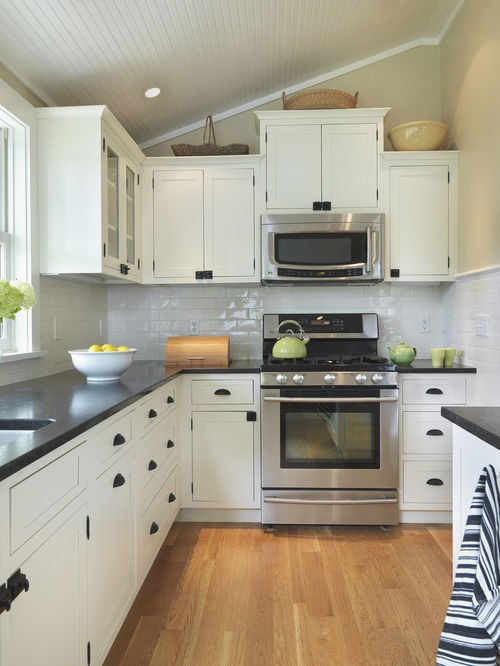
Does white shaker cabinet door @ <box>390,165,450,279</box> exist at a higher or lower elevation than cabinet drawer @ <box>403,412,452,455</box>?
higher

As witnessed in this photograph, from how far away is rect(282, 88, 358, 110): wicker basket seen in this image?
3.05 m

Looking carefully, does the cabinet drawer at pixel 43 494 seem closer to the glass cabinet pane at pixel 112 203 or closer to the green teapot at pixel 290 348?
the glass cabinet pane at pixel 112 203

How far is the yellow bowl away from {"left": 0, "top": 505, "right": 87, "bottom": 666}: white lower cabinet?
114 inches

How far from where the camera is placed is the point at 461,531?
1355 millimetres

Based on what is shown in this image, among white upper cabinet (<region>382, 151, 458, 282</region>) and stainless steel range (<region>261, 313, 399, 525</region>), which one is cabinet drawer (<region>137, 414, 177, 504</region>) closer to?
stainless steel range (<region>261, 313, 399, 525</region>)

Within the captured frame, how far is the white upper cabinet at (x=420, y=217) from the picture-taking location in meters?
3.08

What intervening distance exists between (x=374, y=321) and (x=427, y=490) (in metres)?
1.16

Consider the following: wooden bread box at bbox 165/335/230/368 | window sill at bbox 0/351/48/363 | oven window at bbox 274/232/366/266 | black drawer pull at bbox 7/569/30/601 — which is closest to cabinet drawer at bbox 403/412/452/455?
oven window at bbox 274/232/366/266

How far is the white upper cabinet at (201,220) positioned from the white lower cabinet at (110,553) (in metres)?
1.59

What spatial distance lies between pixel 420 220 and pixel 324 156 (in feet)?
2.48

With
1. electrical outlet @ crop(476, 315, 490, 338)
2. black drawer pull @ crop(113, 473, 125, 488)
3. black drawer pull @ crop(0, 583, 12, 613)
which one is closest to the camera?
black drawer pull @ crop(0, 583, 12, 613)

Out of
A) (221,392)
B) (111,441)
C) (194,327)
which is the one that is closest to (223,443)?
(221,392)

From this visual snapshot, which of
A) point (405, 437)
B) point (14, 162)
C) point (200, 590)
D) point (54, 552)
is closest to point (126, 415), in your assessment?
point (54, 552)

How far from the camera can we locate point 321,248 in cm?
304
